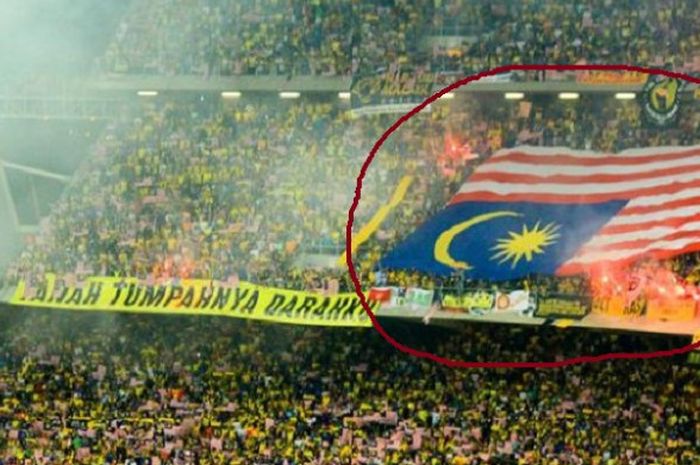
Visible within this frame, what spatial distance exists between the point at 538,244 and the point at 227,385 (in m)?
4.28

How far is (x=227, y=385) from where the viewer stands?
18797 mm

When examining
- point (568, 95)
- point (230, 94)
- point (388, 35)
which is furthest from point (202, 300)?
point (568, 95)

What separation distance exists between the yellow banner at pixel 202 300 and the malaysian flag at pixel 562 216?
106cm

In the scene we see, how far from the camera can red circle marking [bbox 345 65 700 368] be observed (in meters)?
18.2

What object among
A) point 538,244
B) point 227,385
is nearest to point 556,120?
point 538,244

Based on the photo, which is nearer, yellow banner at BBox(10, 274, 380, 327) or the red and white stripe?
the red and white stripe

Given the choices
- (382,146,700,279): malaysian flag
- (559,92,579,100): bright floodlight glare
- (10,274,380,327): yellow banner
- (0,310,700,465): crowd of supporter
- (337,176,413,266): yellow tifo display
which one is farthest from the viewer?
(559,92,579,100): bright floodlight glare

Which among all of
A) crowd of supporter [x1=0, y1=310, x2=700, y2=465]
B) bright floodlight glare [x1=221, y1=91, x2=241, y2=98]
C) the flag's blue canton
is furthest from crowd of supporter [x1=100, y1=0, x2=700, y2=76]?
crowd of supporter [x1=0, y1=310, x2=700, y2=465]

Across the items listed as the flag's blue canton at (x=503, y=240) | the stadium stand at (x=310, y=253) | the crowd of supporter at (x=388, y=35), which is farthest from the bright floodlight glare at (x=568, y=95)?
the flag's blue canton at (x=503, y=240)

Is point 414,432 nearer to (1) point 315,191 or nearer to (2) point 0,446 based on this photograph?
(1) point 315,191

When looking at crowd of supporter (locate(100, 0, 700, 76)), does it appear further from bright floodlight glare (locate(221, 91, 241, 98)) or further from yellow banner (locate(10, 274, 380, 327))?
yellow banner (locate(10, 274, 380, 327))

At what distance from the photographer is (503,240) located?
18438mm

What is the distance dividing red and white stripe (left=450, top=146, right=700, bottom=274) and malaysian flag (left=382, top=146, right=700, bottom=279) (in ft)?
0.04

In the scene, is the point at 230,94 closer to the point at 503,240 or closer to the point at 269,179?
the point at 269,179
